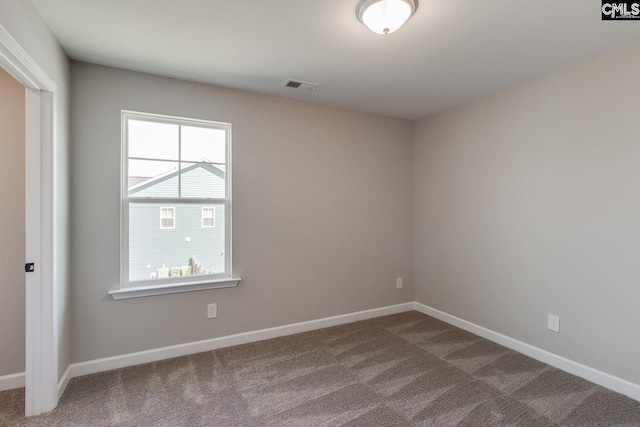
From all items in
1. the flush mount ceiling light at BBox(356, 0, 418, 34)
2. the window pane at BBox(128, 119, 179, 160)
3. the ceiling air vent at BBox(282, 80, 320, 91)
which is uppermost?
the ceiling air vent at BBox(282, 80, 320, 91)

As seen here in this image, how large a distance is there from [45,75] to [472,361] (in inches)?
142

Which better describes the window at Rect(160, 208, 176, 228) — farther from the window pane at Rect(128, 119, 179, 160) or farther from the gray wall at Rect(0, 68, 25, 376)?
the gray wall at Rect(0, 68, 25, 376)

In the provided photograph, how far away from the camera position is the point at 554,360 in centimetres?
249

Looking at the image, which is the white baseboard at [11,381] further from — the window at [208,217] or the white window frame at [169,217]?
the window at [208,217]

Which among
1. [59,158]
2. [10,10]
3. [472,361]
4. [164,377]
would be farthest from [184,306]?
[472,361]

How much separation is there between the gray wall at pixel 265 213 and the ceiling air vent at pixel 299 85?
316mm

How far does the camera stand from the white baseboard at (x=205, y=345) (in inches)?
93.1

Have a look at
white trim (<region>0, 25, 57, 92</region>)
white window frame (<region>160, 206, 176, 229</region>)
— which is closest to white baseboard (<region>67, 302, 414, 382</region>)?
white window frame (<region>160, 206, 176, 229</region>)

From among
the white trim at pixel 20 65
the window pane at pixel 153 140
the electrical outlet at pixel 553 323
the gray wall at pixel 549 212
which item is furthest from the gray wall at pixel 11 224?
the electrical outlet at pixel 553 323

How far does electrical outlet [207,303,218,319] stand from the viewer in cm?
278

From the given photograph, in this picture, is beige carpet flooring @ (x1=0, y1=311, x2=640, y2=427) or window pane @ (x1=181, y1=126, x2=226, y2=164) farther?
window pane @ (x1=181, y1=126, x2=226, y2=164)

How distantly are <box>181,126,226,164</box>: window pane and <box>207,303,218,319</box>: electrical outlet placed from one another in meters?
1.32

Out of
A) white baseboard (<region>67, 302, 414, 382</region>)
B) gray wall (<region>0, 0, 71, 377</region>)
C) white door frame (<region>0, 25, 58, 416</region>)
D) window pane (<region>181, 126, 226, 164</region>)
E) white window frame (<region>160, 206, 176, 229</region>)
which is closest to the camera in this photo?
gray wall (<region>0, 0, 71, 377</region>)

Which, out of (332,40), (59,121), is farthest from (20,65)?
(332,40)
